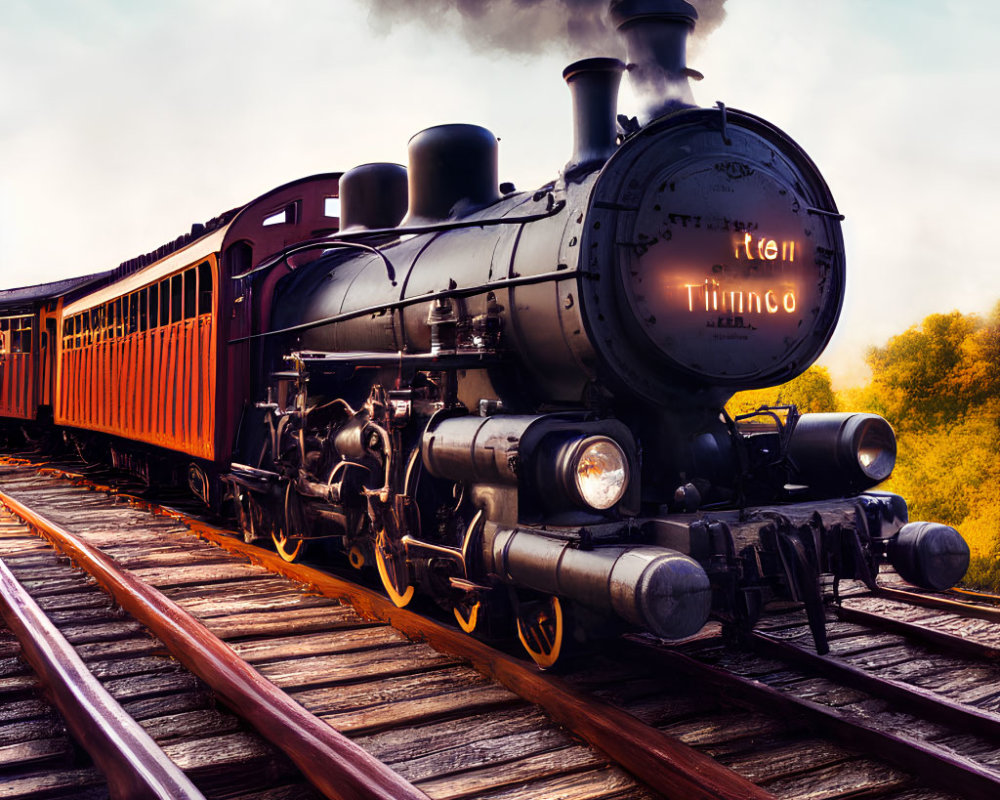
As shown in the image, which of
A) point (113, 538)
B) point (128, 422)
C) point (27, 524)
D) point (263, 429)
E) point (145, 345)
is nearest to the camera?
point (263, 429)

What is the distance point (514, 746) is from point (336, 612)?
77.0 inches

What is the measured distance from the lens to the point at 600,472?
134 inches

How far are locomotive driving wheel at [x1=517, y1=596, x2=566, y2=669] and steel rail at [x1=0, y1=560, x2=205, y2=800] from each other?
4.99 feet

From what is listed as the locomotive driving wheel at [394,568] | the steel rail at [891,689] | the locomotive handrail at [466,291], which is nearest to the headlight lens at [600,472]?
the locomotive handrail at [466,291]

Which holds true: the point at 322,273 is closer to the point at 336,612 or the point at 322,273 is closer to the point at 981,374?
the point at 336,612

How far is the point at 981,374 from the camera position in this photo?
577 centimetres

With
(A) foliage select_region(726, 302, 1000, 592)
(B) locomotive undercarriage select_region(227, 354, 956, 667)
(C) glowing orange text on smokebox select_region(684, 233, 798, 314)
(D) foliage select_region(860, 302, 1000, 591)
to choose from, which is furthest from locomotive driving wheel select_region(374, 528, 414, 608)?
(D) foliage select_region(860, 302, 1000, 591)

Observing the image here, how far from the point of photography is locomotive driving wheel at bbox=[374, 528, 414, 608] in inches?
177

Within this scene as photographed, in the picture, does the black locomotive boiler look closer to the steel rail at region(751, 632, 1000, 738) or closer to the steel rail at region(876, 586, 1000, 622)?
the steel rail at region(751, 632, 1000, 738)

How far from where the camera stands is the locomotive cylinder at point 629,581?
2.90 metres

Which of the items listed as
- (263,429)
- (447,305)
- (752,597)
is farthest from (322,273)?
(752,597)

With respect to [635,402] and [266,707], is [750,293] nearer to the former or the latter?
[635,402]

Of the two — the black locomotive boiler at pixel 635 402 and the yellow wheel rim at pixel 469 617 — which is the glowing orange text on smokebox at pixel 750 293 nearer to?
the black locomotive boiler at pixel 635 402

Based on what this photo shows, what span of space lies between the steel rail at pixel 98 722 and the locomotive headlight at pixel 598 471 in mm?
1631
